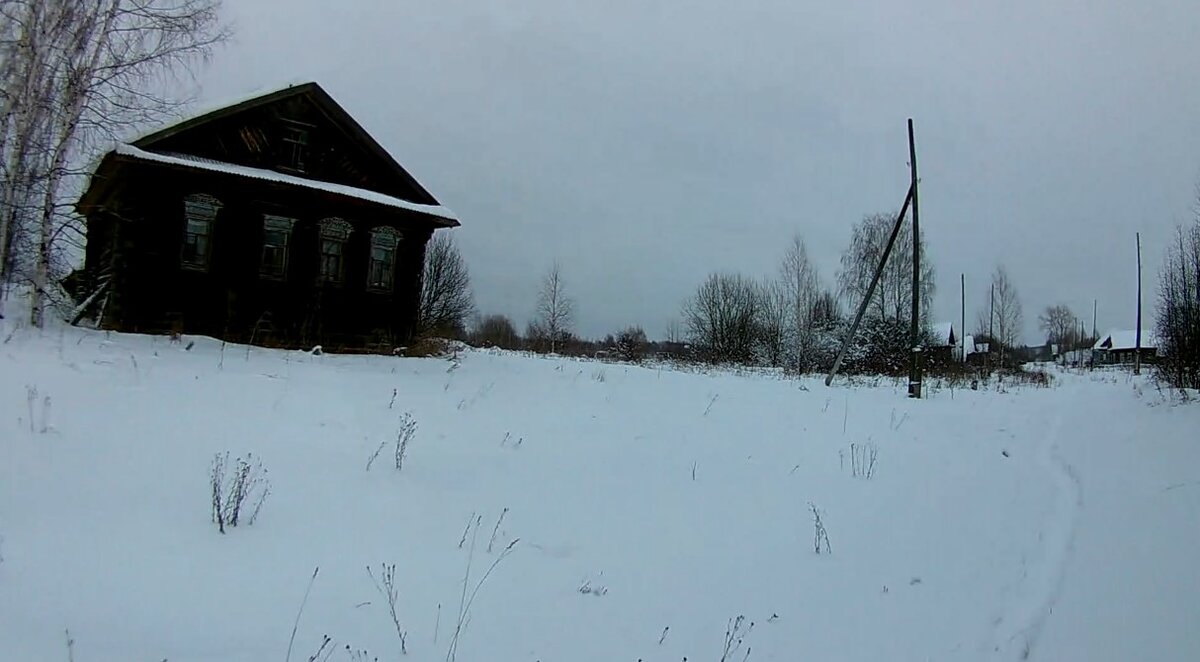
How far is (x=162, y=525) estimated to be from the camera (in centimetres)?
390

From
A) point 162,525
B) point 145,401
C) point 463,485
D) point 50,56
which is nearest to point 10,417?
point 145,401

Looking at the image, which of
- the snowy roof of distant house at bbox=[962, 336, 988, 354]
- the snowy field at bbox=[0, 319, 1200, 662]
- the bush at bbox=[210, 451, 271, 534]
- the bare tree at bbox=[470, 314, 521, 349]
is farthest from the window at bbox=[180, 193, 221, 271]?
the snowy roof of distant house at bbox=[962, 336, 988, 354]

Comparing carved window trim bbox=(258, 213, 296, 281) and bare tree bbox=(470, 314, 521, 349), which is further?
bare tree bbox=(470, 314, 521, 349)

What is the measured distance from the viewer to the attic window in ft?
51.1

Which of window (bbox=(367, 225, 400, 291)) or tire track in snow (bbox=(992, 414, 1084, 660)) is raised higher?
window (bbox=(367, 225, 400, 291))

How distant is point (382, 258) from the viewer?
17.0 metres

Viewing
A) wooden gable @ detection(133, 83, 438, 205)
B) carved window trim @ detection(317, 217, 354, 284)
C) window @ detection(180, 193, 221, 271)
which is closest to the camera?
wooden gable @ detection(133, 83, 438, 205)

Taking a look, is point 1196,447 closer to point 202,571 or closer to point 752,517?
point 752,517

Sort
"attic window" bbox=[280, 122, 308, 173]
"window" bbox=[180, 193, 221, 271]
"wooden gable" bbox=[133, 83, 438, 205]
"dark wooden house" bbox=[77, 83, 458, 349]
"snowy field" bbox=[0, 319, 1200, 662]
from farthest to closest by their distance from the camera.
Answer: "attic window" bbox=[280, 122, 308, 173] → "window" bbox=[180, 193, 221, 271] → "wooden gable" bbox=[133, 83, 438, 205] → "dark wooden house" bbox=[77, 83, 458, 349] → "snowy field" bbox=[0, 319, 1200, 662]

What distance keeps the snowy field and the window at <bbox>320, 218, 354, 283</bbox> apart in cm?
744

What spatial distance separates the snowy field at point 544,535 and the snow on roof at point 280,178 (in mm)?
5742

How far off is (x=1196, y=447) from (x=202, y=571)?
11432 millimetres

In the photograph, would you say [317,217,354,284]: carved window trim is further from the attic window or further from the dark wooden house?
the attic window

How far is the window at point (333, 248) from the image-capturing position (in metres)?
16.0
